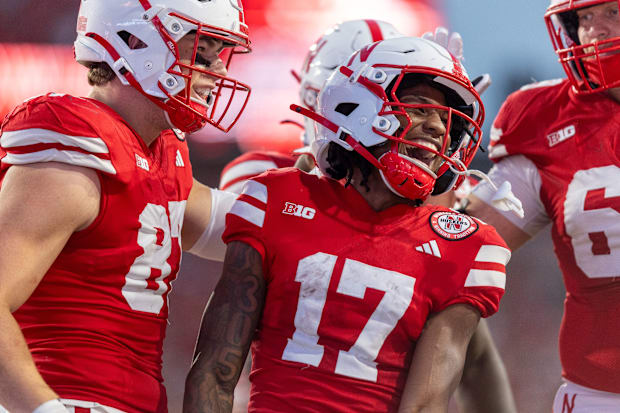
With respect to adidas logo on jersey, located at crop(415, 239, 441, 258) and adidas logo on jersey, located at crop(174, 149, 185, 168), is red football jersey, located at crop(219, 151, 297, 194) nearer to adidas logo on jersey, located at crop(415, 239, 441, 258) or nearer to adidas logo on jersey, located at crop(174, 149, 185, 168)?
adidas logo on jersey, located at crop(174, 149, 185, 168)

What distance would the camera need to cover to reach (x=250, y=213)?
5.71 ft

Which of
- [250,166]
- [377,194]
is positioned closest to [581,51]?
[377,194]

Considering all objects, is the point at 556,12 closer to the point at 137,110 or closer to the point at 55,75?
the point at 137,110

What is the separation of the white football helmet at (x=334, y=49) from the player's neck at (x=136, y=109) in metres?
0.91

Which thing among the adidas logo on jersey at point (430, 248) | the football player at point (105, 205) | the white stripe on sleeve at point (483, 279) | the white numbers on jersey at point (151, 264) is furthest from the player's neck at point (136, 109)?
the white stripe on sleeve at point (483, 279)

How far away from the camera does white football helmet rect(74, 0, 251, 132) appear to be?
178 cm

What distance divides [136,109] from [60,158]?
0.27 m

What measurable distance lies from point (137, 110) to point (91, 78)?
0.14 m

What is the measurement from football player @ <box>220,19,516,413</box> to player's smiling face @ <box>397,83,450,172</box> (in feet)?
1.60

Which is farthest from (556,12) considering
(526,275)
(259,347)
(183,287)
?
(526,275)

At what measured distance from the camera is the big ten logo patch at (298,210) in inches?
68.8

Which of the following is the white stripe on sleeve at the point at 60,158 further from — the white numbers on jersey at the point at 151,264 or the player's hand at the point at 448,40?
the player's hand at the point at 448,40

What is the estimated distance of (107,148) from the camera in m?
1.63

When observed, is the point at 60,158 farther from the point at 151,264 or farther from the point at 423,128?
the point at 423,128
